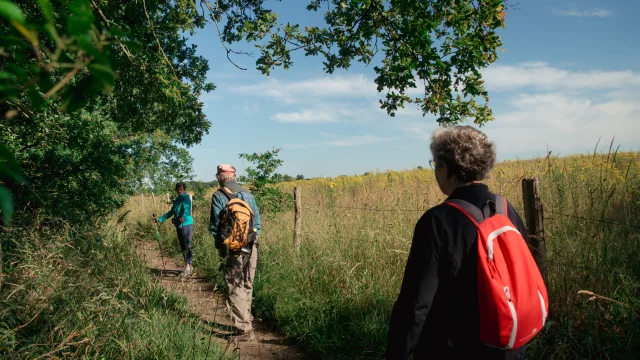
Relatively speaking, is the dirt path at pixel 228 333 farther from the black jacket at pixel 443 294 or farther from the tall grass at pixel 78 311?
the black jacket at pixel 443 294

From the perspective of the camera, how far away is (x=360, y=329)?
448cm

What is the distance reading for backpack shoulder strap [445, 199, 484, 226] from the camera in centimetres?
193

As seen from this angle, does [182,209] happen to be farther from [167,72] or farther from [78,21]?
[78,21]

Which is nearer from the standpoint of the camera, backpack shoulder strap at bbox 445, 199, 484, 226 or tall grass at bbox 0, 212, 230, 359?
backpack shoulder strap at bbox 445, 199, 484, 226

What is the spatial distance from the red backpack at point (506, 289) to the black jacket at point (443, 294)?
0.05 metres

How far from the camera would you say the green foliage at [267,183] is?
38.0 ft

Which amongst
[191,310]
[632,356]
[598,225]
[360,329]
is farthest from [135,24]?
[632,356]

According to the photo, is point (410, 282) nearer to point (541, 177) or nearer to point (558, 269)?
point (558, 269)

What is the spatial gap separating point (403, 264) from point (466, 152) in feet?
11.6

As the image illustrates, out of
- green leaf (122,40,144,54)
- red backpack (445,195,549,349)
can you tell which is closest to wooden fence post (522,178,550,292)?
red backpack (445,195,549,349)

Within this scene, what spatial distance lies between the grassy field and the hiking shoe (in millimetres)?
392

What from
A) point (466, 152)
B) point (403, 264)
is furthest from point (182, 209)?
point (466, 152)

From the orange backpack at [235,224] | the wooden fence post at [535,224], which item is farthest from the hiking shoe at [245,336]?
the wooden fence post at [535,224]

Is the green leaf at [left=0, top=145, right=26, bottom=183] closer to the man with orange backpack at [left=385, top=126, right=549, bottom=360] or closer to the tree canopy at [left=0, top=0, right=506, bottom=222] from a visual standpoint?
the man with orange backpack at [left=385, top=126, right=549, bottom=360]
